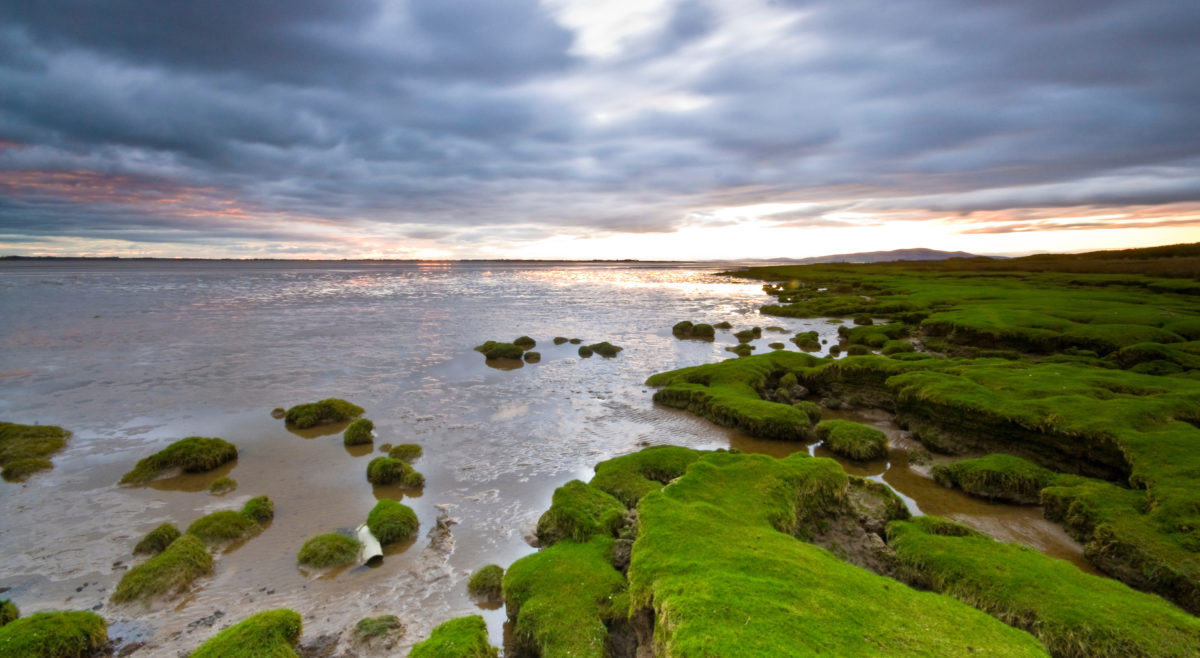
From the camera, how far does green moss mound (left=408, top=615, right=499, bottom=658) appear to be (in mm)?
6637

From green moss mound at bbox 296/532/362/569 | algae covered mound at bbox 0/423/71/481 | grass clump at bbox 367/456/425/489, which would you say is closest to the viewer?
green moss mound at bbox 296/532/362/569

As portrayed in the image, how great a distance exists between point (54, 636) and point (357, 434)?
935 cm

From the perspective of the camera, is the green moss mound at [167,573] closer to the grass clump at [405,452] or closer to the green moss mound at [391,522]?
the green moss mound at [391,522]

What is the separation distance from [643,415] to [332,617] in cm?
1271

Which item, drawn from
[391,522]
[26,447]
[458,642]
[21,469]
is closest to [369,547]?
[391,522]

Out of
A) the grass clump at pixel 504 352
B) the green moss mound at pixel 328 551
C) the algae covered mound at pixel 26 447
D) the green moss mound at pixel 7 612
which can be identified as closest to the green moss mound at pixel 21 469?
the algae covered mound at pixel 26 447

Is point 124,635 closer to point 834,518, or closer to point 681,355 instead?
point 834,518

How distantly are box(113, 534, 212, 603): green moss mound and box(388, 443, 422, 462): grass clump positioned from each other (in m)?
5.72

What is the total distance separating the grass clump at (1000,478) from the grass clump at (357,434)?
56.8 ft

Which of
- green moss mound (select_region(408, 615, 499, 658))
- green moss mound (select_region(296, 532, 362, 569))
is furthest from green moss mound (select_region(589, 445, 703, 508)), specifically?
green moss mound (select_region(296, 532, 362, 569))

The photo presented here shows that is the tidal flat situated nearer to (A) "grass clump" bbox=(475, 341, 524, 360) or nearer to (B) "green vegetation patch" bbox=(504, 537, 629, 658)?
(B) "green vegetation patch" bbox=(504, 537, 629, 658)

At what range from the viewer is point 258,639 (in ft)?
23.1

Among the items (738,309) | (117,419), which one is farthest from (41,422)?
(738,309)

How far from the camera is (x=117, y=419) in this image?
19.0 m
